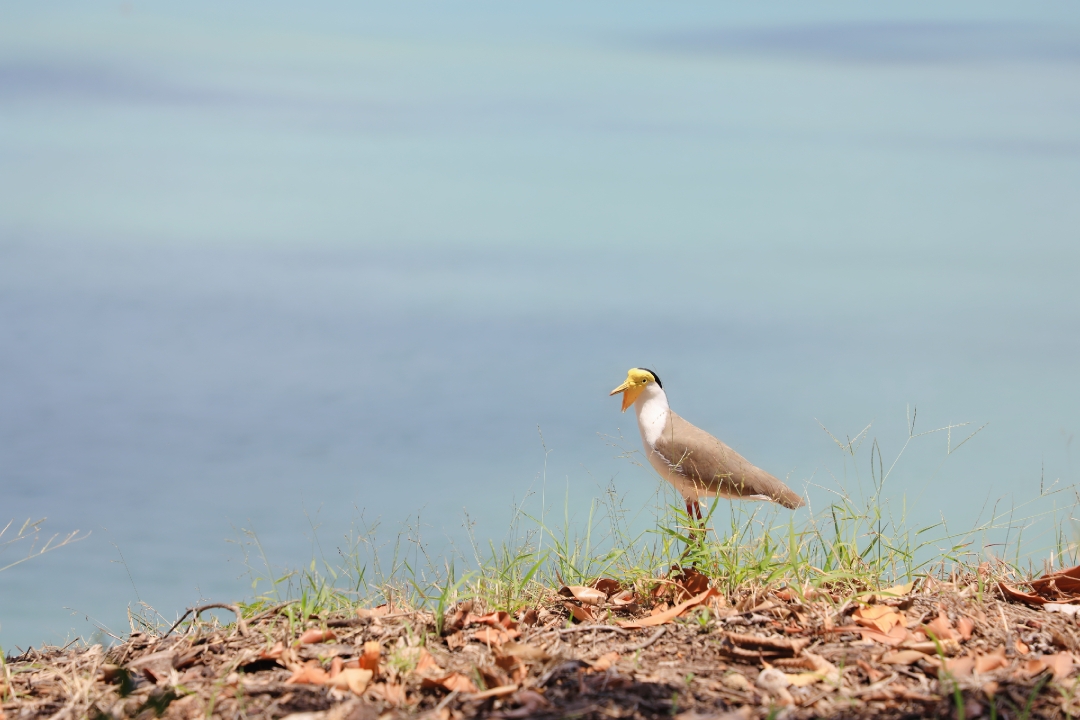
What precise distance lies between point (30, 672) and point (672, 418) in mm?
3994

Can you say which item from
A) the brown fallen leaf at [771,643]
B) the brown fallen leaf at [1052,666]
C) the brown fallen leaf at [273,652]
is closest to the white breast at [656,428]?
the brown fallen leaf at [771,643]

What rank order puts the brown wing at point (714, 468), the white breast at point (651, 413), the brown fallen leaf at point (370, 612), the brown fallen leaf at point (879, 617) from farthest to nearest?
1. the white breast at point (651, 413)
2. the brown wing at point (714, 468)
3. the brown fallen leaf at point (370, 612)
4. the brown fallen leaf at point (879, 617)

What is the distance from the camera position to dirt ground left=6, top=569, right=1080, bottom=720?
337 centimetres

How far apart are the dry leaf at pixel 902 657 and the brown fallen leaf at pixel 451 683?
1.54 meters

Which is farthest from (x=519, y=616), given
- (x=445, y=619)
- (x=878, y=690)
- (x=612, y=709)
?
(x=878, y=690)

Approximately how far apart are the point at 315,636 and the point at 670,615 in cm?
149

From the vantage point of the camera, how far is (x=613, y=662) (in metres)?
3.75

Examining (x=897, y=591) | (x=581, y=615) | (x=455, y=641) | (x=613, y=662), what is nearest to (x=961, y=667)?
(x=897, y=591)

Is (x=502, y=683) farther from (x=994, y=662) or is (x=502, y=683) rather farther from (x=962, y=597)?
(x=962, y=597)

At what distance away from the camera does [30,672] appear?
14.3 ft

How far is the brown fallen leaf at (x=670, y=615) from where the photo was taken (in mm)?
4148

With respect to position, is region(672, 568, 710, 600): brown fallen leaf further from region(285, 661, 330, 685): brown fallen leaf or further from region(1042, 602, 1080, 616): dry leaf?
region(285, 661, 330, 685): brown fallen leaf

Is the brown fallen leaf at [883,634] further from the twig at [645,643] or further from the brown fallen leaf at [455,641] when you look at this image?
the brown fallen leaf at [455,641]

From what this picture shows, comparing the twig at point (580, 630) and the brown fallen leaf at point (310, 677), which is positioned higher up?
the twig at point (580, 630)
